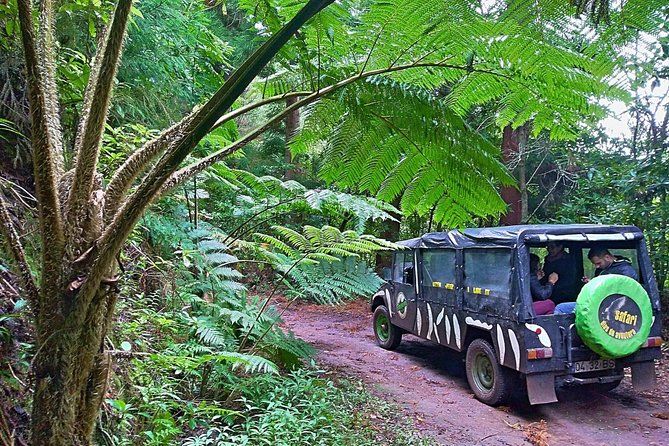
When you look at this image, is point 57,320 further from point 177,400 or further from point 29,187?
point 29,187

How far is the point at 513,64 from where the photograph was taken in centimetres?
225

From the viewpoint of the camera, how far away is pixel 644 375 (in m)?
4.84

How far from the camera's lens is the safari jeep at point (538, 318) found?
4.51 meters

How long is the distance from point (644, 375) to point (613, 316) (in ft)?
3.09

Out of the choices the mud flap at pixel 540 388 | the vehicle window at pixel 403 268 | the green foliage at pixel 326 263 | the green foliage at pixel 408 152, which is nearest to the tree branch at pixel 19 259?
the green foliage at pixel 408 152

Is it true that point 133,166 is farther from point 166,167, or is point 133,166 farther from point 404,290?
point 404,290

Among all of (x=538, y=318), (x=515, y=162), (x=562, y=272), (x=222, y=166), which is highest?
(x=515, y=162)

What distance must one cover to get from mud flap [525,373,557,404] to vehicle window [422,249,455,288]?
65.2 inches

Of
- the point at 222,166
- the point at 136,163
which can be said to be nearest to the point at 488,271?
the point at 222,166

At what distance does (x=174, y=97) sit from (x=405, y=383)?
451 cm

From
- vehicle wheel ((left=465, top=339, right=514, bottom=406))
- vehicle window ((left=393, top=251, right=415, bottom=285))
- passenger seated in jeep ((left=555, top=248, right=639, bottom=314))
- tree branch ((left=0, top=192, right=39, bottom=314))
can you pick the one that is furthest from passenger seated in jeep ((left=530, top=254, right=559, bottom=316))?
tree branch ((left=0, top=192, right=39, bottom=314))

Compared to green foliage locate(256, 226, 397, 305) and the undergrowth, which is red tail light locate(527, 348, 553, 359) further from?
green foliage locate(256, 226, 397, 305)

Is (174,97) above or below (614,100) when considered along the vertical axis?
above

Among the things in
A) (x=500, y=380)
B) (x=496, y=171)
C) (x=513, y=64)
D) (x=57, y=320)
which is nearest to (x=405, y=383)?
(x=500, y=380)
